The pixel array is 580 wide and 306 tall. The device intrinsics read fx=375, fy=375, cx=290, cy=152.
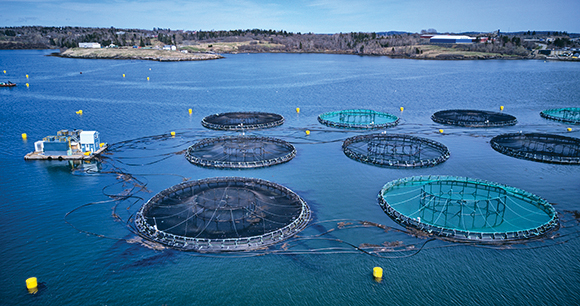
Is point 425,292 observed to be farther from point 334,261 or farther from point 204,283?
point 204,283

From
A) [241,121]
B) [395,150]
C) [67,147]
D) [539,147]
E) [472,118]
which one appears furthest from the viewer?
[472,118]

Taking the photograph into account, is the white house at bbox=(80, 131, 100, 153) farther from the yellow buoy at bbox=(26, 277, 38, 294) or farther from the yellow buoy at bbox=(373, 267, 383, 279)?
the yellow buoy at bbox=(373, 267, 383, 279)

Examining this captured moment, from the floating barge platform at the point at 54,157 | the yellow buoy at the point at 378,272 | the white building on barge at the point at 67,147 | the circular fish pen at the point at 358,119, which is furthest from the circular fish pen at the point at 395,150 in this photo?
the floating barge platform at the point at 54,157

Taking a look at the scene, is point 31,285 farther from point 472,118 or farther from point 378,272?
point 472,118

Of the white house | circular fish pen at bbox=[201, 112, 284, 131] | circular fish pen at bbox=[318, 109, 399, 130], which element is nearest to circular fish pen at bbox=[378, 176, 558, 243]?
circular fish pen at bbox=[318, 109, 399, 130]

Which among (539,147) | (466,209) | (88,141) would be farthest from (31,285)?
(539,147)
